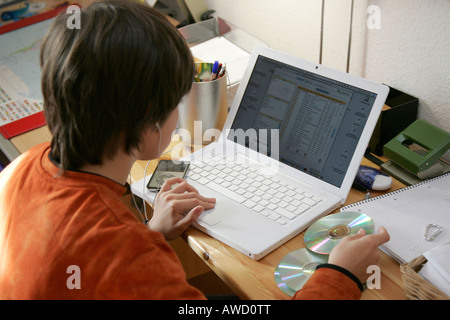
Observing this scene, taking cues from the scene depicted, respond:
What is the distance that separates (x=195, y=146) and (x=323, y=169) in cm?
37

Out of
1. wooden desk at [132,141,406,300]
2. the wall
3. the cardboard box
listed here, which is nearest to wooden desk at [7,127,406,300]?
wooden desk at [132,141,406,300]

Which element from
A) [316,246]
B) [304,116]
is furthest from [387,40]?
[316,246]

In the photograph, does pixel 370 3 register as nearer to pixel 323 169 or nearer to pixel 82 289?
pixel 323 169

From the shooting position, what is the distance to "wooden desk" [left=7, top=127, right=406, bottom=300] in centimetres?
81

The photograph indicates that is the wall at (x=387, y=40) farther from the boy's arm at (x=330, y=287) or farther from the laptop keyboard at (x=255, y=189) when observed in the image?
the boy's arm at (x=330, y=287)

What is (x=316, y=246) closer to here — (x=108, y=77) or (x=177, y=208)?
(x=177, y=208)

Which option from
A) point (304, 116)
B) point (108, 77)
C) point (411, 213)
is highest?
point (108, 77)

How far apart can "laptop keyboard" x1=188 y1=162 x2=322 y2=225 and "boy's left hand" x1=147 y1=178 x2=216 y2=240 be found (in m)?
0.07

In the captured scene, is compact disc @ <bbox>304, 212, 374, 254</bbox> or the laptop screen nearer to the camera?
compact disc @ <bbox>304, 212, 374, 254</bbox>

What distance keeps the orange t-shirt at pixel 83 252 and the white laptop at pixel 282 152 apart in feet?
0.67

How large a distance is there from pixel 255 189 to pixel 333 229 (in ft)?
0.68

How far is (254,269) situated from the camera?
2.85 feet

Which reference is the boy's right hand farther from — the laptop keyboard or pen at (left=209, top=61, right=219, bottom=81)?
pen at (left=209, top=61, right=219, bottom=81)

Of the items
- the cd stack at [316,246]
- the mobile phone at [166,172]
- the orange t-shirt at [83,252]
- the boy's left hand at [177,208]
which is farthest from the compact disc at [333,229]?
the mobile phone at [166,172]
